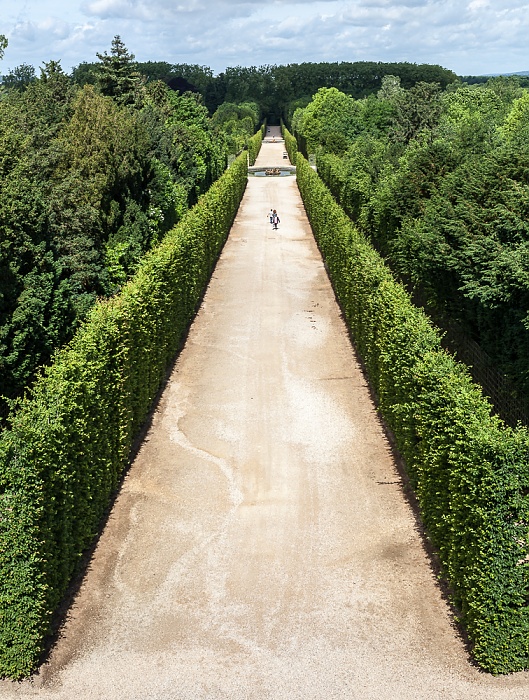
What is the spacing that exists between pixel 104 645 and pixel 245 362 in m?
12.6

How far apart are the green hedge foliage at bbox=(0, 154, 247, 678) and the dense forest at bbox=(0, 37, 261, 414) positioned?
2579 mm

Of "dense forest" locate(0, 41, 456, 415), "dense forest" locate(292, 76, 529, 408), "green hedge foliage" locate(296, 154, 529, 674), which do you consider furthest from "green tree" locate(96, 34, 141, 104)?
"green hedge foliage" locate(296, 154, 529, 674)

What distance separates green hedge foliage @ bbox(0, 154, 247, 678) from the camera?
9.27m

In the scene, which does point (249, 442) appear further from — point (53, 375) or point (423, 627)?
point (423, 627)

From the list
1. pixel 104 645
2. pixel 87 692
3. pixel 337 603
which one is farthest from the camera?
pixel 337 603

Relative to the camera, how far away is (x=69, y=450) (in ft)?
36.1

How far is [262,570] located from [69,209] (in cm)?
1632

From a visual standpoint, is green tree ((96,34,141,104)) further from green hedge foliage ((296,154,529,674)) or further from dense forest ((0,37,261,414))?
green hedge foliage ((296,154,529,674))

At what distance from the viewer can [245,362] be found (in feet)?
72.0

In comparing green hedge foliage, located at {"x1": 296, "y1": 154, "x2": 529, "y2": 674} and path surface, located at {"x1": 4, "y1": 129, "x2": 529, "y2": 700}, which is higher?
green hedge foliage, located at {"x1": 296, "y1": 154, "x2": 529, "y2": 674}

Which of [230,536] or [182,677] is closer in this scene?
[182,677]

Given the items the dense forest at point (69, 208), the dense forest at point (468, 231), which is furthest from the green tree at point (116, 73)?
the dense forest at point (468, 231)

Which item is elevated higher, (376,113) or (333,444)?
(376,113)

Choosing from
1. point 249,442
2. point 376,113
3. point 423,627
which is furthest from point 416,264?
point 376,113
